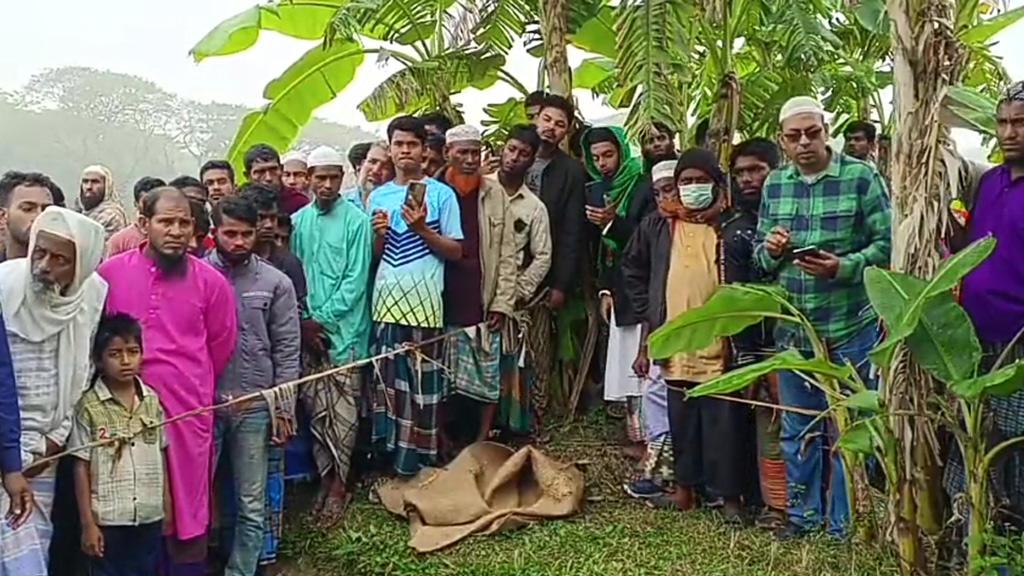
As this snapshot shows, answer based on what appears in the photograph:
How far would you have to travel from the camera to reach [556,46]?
5246 millimetres

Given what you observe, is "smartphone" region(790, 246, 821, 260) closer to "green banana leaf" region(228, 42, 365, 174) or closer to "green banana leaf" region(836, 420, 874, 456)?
"green banana leaf" region(836, 420, 874, 456)

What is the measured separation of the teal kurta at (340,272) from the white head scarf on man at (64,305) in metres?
1.22

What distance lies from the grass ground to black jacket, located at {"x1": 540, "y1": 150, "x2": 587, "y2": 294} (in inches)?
39.1

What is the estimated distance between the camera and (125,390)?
3213mm

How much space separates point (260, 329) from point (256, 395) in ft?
0.86

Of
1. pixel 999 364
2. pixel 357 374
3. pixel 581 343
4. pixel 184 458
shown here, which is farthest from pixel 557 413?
pixel 999 364

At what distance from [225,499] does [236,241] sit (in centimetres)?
99

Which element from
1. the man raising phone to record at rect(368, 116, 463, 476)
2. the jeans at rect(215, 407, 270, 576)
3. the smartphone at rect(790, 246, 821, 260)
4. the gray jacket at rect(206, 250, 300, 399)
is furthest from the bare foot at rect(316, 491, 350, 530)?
the smartphone at rect(790, 246, 821, 260)

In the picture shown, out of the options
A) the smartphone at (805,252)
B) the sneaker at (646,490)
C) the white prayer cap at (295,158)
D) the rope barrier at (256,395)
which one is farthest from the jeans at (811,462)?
the white prayer cap at (295,158)

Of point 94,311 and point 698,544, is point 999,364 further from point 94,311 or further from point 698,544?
point 94,311

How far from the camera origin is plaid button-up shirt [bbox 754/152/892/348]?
3537 mm

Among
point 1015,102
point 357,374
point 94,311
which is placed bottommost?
point 357,374

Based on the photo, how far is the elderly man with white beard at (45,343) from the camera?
289cm

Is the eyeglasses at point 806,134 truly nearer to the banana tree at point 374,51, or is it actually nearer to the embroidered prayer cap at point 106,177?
the banana tree at point 374,51
